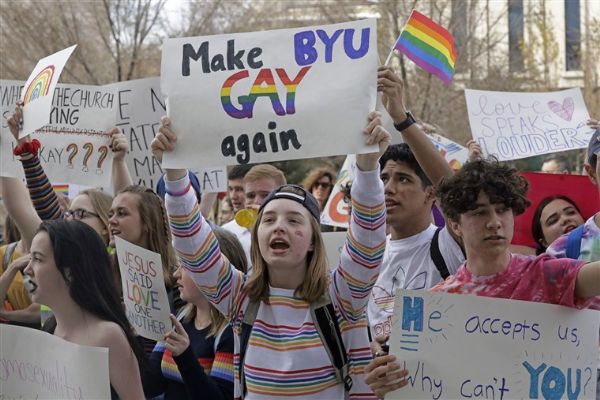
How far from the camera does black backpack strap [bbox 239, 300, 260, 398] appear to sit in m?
3.88

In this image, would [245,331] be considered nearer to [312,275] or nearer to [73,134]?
[312,275]

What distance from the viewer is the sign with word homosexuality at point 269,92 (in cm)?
396

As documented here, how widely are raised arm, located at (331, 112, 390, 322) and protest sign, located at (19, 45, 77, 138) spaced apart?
2132 millimetres

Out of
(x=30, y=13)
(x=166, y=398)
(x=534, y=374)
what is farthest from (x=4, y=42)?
(x=534, y=374)

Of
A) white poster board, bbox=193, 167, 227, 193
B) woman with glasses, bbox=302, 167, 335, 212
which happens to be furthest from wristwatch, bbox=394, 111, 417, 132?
woman with glasses, bbox=302, 167, 335, 212

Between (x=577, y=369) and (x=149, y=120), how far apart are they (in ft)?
12.8

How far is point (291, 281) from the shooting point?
4.00m

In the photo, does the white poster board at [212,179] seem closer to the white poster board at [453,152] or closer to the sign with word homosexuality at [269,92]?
the white poster board at [453,152]

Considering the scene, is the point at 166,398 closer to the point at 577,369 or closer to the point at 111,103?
the point at 577,369

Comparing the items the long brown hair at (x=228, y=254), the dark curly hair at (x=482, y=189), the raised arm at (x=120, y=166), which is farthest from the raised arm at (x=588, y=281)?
the raised arm at (x=120, y=166)

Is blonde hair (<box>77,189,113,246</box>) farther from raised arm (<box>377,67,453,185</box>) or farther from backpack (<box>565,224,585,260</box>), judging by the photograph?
backpack (<box>565,224,585,260</box>)

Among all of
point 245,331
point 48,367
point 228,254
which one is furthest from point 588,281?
point 48,367

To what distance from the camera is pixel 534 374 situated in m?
3.51

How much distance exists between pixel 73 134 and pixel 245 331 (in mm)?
2922
